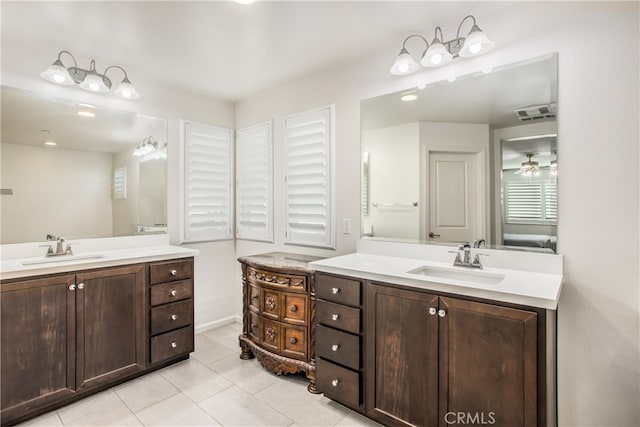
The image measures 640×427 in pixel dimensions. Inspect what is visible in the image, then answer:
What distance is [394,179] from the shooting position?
2357 mm

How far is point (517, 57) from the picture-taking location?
A: 183 centimetres

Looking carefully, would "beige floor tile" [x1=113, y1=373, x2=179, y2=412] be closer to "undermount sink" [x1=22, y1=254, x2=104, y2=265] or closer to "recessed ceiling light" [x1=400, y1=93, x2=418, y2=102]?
"undermount sink" [x1=22, y1=254, x2=104, y2=265]

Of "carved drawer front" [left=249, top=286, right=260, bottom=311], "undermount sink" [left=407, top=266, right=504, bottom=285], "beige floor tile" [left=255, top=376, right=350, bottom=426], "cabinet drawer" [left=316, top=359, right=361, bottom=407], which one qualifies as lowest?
"beige floor tile" [left=255, top=376, right=350, bottom=426]

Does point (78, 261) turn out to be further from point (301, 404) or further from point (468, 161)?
point (468, 161)

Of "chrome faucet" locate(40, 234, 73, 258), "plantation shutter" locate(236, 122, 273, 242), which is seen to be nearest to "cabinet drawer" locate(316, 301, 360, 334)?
"plantation shutter" locate(236, 122, 273, 242)

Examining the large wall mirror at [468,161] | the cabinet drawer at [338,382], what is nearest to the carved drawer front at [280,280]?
the cabinet drawer at [338,382]

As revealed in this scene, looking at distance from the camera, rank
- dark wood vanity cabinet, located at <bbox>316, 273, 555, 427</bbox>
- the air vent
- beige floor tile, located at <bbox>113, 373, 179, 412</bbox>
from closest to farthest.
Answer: dark wood vanity cabinet, located at <bbox>316, 273, 555, 427</bbox>
the air vent
beige floor tile, located at <bbox>113, 373, 179, 412</bbox>

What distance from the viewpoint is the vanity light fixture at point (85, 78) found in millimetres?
2213

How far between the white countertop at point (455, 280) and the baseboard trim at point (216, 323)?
1.93m

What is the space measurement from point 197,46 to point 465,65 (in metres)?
1.92

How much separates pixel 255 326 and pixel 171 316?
69 cm

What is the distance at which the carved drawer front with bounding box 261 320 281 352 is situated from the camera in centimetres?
241

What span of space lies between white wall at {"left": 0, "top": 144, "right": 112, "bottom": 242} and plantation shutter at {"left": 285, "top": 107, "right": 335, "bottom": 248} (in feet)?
5.28

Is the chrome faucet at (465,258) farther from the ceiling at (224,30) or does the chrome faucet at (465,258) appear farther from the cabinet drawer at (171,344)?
the cabinet drawer at (171,344)
